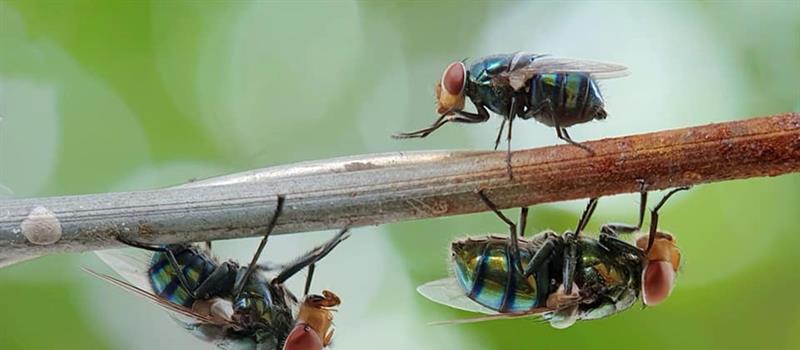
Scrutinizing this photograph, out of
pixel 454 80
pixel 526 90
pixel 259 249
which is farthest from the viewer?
pixel 454 80

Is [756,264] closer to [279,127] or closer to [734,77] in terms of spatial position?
[734,77]

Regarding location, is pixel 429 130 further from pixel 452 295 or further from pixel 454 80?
pixel 452 295

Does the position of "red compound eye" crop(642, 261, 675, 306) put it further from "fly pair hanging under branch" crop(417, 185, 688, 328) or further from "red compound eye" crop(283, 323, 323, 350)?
"red compound eye" crop(283, 323, 323, 350)

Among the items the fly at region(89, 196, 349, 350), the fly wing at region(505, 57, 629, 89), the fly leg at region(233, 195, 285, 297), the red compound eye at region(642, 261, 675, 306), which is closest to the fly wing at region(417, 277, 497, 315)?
the fly at region(89, 196, 349, 350)

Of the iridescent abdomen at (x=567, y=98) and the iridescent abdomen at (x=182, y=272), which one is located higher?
the iridescent abdomen at (x=567, y=98)

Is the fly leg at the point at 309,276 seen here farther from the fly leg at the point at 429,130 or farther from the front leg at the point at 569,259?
the front leg at the point at 569,259

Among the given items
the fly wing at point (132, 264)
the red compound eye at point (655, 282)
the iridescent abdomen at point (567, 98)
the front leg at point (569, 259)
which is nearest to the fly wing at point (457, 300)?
the front leg at point (569, 259)

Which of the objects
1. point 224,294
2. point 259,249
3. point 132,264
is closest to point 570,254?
point 259,249
